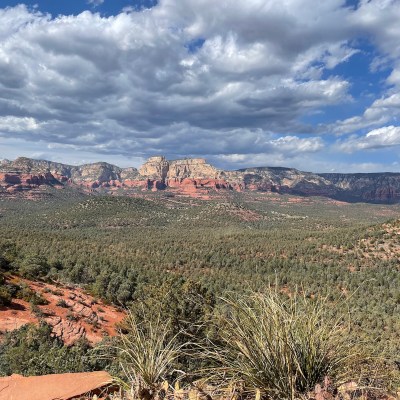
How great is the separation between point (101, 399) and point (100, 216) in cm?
15835

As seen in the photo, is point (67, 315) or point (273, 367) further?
point (67, 315)

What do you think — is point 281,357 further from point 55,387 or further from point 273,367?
point 55,387

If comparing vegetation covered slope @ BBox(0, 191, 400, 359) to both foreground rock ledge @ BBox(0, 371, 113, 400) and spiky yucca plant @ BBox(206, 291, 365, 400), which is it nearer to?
foreground rock ledge @ BBox(0, 371, 113, 400)

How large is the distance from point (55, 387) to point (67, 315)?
23909 mm

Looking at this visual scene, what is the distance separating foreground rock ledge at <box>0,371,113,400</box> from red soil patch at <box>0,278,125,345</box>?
1616 cm

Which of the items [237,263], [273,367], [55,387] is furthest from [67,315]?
[237,263]

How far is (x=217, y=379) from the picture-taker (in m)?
4.05

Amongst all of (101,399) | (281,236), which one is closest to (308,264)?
(281,236)

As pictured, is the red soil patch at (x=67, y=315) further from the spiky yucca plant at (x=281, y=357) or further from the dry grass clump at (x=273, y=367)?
the spiky yucca plant at (x=281, y=357)

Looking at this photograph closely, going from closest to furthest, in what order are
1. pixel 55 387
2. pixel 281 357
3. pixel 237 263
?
pixel 281 357, pixel 55 387, pixel 237 263

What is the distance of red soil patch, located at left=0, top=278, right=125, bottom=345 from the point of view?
897 inches

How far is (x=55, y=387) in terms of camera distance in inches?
209

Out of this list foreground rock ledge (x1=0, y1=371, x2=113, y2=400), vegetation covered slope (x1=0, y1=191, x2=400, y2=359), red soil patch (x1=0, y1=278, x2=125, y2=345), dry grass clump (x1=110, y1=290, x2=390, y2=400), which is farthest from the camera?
vegetation covered slope (x1=0, y1=191, x2=400, y2=359)

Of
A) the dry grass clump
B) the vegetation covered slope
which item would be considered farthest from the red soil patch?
the dry grass clump
